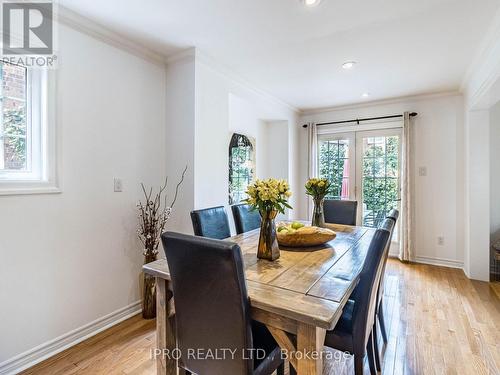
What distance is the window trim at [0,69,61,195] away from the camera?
1.85 m

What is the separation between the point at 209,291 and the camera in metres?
1.08

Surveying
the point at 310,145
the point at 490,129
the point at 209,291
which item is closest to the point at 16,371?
the point at 209,291

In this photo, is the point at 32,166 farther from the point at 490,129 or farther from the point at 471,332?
the point at 490,129


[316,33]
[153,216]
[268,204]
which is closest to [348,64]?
[316,33]

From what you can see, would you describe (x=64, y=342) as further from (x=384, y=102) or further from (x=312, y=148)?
(x=384, y=102)

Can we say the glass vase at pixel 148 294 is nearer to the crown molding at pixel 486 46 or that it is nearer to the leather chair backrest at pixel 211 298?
the leather chair backrest at pixel 211 298

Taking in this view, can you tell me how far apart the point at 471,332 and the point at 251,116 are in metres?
3.70

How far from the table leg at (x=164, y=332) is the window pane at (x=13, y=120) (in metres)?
1.33

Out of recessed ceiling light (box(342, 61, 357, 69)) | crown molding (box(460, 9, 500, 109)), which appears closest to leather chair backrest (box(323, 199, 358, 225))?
recessed ceiling light (box(342, 61, 357, 69))

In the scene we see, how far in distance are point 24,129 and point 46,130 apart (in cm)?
13

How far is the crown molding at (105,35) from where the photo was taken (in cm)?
193

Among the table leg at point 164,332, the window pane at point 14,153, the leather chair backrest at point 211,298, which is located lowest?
the table leg at point 164,332

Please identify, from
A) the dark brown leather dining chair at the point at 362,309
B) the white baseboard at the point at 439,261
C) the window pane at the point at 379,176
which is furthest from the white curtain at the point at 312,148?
the dark brown leather dining chair at the point at 362,309

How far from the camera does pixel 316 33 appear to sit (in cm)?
223
